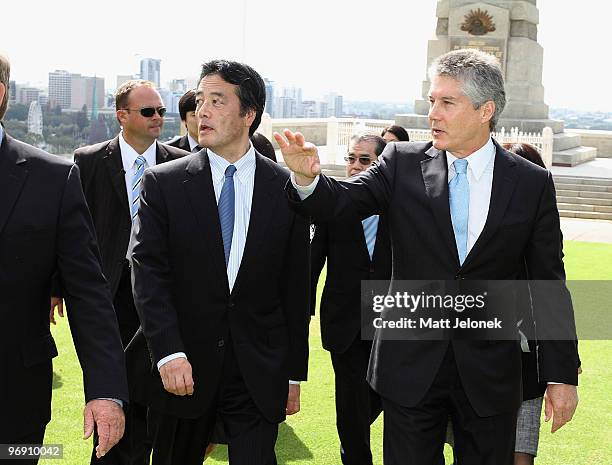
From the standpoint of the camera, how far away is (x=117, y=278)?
5891mm

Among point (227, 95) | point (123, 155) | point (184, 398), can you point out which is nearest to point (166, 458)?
point (184, 398)

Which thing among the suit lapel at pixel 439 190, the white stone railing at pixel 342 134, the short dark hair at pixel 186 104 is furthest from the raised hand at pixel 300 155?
the white stone railing at pixel 342 134

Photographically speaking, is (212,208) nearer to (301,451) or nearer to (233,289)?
(233,289)

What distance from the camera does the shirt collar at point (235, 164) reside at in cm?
453

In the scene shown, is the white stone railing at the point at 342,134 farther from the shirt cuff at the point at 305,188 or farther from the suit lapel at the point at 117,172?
the shirt cuff at the point at 305,188

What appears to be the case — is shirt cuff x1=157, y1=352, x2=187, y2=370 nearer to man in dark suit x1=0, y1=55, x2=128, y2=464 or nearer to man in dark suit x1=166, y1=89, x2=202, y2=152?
man in dark suit x1=0, y1=55, x2=128, y2=464

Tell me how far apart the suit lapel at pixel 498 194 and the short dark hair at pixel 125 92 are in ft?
11.0

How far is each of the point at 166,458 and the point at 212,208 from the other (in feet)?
3.68

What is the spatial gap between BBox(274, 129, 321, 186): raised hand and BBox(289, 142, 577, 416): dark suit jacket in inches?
9.7

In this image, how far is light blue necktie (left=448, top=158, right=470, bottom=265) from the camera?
4105 mm

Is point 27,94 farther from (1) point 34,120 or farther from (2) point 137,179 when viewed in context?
(2) point 137,179

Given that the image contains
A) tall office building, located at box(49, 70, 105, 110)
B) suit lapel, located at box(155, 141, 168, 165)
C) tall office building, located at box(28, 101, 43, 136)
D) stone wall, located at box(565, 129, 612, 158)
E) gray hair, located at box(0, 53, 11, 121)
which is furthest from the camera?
stone wall, located at box(565, 129, 612, 158)

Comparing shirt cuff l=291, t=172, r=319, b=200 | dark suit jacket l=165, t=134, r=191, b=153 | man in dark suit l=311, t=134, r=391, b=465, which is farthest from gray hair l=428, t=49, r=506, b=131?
dark suit jacket l=165, t=134, r=191, b=153

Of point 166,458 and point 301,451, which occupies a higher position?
point 166,458
